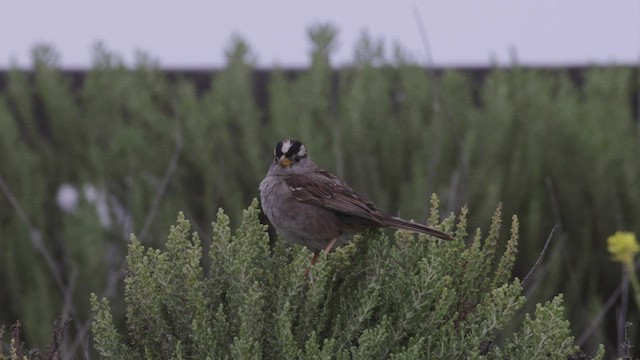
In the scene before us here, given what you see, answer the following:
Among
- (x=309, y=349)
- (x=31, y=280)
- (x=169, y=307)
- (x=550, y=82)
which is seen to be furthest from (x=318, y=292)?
(x=550, y=82)

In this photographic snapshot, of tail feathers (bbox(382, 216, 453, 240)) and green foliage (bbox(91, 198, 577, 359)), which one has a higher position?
tail feathers (bbox(382, 216, 453, 240))

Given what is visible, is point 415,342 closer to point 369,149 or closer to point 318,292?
point 318,292

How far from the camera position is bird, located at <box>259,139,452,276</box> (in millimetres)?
4230

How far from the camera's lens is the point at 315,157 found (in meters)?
7.94

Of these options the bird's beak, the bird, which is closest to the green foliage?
the bird

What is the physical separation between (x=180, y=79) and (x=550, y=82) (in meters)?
2.83

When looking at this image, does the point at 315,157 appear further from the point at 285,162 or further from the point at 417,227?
the point at 417,227

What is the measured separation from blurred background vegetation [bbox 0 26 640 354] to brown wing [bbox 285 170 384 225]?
317cm

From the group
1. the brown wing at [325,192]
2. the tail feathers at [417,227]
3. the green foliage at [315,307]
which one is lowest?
the green foliage at [315,307]

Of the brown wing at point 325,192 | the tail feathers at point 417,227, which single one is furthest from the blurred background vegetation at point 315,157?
the tail feathers at point 417,227

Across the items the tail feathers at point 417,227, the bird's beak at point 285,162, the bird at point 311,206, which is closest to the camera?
the tail feathers at point 417,227

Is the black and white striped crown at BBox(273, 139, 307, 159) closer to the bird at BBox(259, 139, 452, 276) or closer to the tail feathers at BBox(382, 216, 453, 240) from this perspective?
the bird at BBox(259, 139, 452, 276)

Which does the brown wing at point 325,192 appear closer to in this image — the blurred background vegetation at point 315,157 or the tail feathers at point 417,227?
the tail feathers at point 417,227

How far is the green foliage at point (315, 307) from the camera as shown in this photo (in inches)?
142
